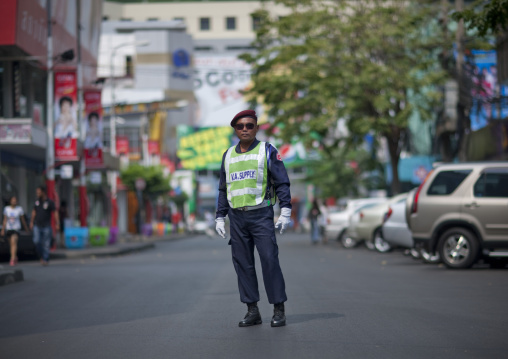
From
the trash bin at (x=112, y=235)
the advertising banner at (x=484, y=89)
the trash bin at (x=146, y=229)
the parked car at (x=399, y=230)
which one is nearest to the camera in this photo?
the parked car at (x=399, y=230)

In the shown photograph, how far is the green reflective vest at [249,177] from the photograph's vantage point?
8.23 metres

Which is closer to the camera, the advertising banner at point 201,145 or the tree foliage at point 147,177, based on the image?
the tree foliage at point 147,177

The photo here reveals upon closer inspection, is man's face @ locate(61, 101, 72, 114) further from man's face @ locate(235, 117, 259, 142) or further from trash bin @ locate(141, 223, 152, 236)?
man's face @ locate(235, 117, 259, 142)

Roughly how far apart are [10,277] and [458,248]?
25.9 feet

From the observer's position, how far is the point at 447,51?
31.0m

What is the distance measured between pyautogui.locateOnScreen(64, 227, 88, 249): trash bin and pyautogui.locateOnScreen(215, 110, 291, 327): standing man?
2256cm

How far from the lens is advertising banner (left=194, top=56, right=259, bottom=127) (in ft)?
301

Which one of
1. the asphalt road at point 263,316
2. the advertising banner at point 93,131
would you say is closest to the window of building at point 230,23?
the advertising banner at point 93,131

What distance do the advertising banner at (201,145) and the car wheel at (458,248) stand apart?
63.4 m

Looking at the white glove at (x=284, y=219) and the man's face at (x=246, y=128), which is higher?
the man's face at (x=246, y=128)

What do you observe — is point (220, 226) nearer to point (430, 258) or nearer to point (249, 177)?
point (249, 177)

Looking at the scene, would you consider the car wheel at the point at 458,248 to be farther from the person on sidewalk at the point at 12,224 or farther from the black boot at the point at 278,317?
the person on sidewalk at the point at 12,224

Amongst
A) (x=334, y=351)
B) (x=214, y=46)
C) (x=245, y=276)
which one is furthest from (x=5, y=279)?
(x=214, y=46)

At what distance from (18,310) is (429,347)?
17.8 feet
